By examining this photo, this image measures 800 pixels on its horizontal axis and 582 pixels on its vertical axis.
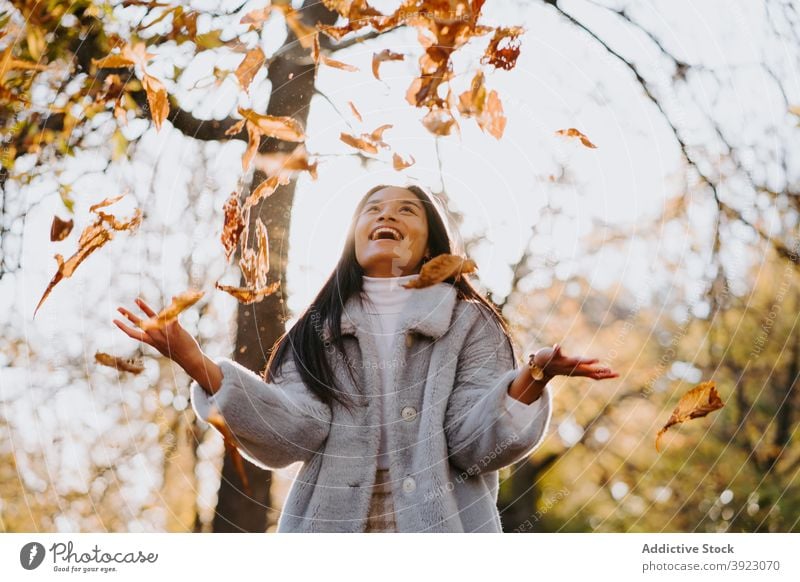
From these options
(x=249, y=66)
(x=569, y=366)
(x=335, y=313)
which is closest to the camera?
(x=569, y=366)

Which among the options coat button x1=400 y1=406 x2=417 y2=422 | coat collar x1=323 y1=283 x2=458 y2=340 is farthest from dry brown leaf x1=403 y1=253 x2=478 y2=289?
coat button x1=400 y1=406 x2=417 y2=422

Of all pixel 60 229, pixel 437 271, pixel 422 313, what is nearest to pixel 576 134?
pixel 437 271

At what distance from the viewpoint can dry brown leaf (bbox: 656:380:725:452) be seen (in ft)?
6.49

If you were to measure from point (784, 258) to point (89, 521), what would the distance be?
3479 mm

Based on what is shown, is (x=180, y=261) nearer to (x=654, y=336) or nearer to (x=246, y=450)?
(x=246, y=450)

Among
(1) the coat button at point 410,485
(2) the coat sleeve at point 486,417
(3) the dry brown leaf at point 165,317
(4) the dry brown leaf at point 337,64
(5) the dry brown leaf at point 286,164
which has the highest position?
(4) the dry brown leaf at point 337,64

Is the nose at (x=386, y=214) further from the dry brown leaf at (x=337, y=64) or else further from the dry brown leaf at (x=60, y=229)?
the dry brown leaf at (x=60, y=229)

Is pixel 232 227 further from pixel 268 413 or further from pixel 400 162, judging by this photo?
pixel 268 413

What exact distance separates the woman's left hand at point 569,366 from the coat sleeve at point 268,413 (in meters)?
0.51

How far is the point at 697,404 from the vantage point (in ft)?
6.69

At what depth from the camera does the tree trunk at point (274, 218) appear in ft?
7.52

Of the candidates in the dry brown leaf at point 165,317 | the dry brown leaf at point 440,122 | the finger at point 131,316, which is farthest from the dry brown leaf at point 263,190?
the finger at point 131,316

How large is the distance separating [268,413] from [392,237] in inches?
19.5
